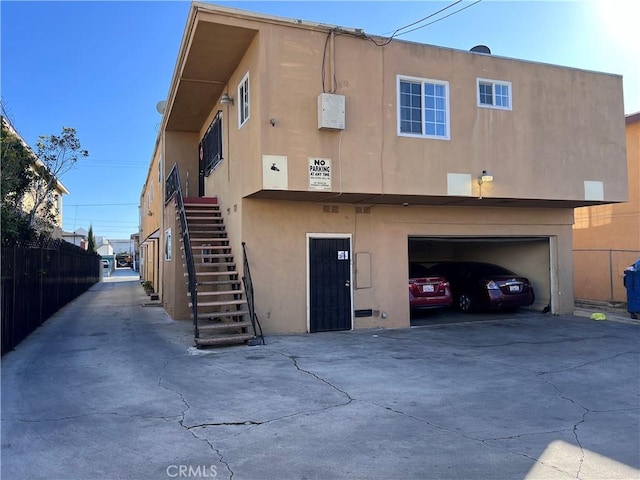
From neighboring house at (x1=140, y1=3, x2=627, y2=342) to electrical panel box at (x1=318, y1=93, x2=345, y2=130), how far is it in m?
0.03

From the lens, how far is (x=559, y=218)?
13.1 meters

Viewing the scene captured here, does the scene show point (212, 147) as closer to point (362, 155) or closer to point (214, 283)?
point (214, 283)

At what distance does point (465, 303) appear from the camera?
1355cm

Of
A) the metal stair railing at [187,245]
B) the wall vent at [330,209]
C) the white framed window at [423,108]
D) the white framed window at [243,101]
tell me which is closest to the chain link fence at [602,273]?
the white framed window at [423,108]

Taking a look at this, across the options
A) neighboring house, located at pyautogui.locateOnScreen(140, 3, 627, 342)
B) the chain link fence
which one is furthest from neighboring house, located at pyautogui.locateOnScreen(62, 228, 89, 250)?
the chain link fence

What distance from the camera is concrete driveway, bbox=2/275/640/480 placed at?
13.0 feet

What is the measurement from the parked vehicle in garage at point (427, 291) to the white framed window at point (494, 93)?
4.33 meters

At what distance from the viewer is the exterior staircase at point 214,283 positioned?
877 centimetres

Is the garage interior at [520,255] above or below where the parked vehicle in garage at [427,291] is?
above

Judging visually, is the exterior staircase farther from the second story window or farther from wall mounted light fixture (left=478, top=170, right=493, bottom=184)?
wall mounted light fixture (left=478, top=170, right=493, bottom=184)

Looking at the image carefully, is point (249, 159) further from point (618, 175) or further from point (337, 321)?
point (618, 175)

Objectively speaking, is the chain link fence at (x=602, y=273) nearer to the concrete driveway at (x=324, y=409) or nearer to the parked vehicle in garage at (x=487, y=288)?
the parked vehicle in garage at (x=487, y=288)

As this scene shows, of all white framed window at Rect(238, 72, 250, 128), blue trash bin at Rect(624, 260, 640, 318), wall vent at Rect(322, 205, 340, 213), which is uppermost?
white framed window at Rect(238, 72, 250, 128)

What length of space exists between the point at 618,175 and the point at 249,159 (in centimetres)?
911
